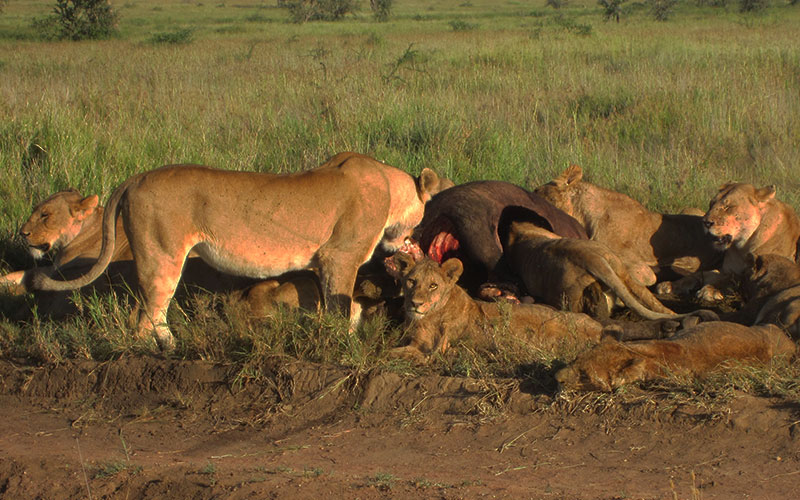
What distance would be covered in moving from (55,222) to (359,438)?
378cm

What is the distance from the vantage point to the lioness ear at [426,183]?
5.58 m

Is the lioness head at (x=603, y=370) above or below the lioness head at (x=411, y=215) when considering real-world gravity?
below

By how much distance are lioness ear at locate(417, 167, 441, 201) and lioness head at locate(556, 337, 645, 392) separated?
1.80 meters

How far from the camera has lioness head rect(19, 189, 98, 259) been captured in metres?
6.83

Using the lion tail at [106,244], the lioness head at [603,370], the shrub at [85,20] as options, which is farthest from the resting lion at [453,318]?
the shrub at [85,20]

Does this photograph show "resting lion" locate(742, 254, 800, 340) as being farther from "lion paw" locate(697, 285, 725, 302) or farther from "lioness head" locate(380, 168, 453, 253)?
"lioness head" locate(380, 168, 453, 253)

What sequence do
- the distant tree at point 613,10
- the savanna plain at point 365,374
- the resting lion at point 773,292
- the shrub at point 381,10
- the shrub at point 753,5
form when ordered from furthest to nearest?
the shrub at point 381,10, the shrub at point 753,5, the distant tree at point 613,10, the resting lion at point 773,292, the savanna plain at point 365,374

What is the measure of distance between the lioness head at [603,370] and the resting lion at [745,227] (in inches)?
103

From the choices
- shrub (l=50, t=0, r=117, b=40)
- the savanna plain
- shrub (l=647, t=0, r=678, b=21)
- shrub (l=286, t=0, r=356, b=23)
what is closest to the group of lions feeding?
the savanna plain

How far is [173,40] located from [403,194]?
2231 centimetres

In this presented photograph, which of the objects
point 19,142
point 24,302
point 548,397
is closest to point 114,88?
point 19,142

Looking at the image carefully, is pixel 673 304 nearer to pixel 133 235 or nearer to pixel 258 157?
pixel 133 235

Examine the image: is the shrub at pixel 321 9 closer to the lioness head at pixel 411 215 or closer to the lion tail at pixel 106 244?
the lioness head at pixel 411 215

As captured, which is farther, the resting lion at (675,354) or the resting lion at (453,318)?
the resting lion at (453,318)
